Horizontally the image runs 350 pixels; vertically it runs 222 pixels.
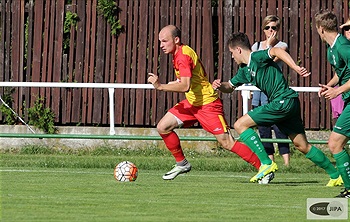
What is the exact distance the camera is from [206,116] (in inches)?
490

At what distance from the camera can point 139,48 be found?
18859 mm

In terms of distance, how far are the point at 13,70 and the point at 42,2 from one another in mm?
1391

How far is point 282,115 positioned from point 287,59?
811 millimetres

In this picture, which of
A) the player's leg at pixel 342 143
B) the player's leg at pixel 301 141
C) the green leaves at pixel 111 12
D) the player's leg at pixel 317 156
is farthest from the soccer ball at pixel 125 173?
the green leaves at pixel 111 12

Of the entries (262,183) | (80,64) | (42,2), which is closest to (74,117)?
(80,64)

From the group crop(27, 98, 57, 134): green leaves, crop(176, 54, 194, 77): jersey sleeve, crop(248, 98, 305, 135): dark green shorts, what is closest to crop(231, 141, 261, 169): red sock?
crop(248, 98, 305, 135): dark green shorts

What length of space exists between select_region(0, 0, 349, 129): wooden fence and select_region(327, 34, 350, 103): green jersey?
776cm

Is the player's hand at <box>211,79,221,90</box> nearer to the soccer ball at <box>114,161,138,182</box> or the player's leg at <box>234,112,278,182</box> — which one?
the player's leg at <box>234,112,278,182</box>

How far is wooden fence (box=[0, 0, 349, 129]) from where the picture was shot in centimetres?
1853

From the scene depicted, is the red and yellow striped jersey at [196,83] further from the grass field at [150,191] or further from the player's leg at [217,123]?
the grass field at [150,191]

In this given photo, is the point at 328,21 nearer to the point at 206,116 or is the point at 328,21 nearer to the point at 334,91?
the point at 334,91

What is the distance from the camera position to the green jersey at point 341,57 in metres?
10.4

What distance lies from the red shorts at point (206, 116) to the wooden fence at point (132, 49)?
596 cm

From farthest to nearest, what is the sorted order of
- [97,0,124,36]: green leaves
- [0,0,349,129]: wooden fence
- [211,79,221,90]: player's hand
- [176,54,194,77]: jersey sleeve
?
[97,0,124,36]: green leaves
[0,0,349,129]: wooden fence
[176,54,194,77]: jersey sleeve
[211,79,221,90]: player's hand
